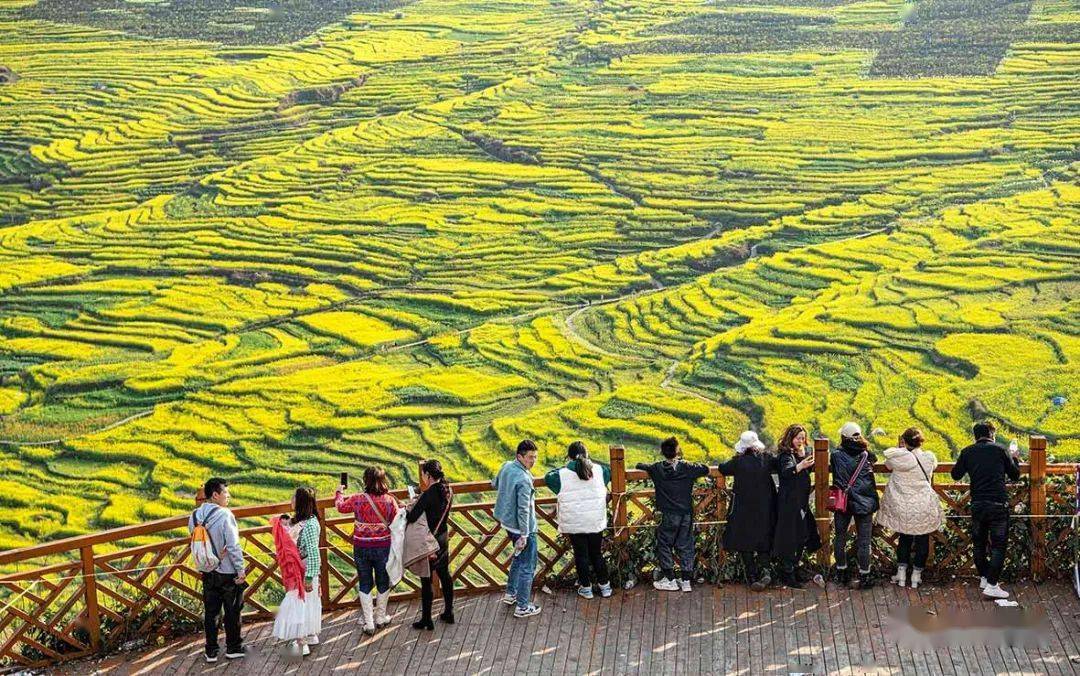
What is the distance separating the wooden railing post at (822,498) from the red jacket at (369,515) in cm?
307

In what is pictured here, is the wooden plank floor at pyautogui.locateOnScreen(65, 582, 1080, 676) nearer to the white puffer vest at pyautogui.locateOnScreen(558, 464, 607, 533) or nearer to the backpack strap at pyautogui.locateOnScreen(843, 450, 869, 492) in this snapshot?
the white puffer vest at pyautogui.locateOnScreen(558, 464, 607, 533)

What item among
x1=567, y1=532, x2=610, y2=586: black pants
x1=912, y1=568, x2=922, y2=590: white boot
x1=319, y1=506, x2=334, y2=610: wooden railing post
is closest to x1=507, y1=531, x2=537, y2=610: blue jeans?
x1=567, y1=532, x2=610, y2=586: black pants

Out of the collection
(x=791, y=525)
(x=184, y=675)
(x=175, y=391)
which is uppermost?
(x=791, y=525)

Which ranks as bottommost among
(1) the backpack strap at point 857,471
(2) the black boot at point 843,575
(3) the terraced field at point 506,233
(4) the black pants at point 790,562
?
(3) the terraced field at point 506,233

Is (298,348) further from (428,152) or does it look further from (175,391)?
(428,152)

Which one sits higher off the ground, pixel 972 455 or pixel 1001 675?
pixel 972 455

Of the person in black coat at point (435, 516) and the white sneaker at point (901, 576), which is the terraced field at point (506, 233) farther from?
the person in black coat at point (435, 516)

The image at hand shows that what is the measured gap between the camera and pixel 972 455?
1041cm

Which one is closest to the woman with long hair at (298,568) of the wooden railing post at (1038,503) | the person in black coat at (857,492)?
the person in black coat at (857,492)

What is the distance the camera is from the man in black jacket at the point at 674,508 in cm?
1072

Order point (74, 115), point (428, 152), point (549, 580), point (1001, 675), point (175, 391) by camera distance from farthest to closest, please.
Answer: point (74, 115) → point (428, 152) → point (175, 391) → point (549, 580) → point (1001, 675)

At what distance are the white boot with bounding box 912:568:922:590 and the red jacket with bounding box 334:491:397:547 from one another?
382cm

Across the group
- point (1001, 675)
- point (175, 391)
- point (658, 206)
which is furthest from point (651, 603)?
point (658, 206)

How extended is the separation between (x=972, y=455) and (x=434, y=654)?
158 inches
